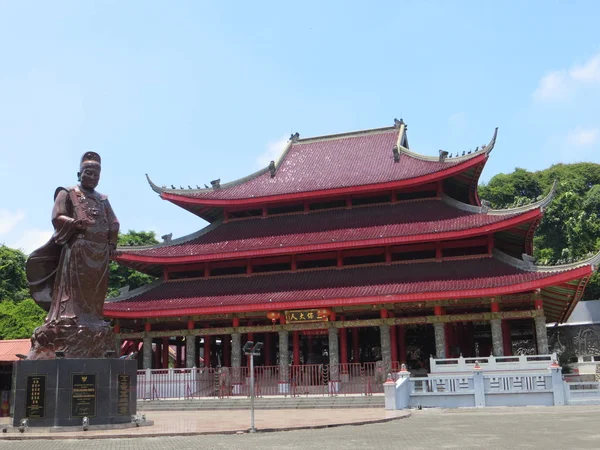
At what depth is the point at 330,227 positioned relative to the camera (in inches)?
1302

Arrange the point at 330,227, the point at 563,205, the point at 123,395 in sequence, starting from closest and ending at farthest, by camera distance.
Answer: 1. the point at 123,395
2. the point at 330,227
3. the point at 563,205

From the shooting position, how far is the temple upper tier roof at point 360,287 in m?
26.7

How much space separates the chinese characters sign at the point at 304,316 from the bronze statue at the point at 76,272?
46.7 ft

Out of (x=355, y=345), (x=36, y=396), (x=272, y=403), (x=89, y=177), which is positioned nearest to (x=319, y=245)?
(x=355, y=345)

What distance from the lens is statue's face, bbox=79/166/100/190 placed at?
1642 centimetres

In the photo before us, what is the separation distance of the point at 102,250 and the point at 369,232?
56.6ft

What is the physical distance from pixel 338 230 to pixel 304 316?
→ 5.18 meters

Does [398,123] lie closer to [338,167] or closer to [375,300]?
[338,167]

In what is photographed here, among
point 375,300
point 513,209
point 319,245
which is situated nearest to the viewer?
point 375,300

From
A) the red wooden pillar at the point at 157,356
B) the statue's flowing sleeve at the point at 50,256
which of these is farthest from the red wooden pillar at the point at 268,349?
the statue's flowing sleeve at the point at 50,256

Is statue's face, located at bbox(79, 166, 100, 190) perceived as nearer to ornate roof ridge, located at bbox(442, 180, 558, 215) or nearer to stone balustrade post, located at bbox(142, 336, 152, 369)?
stone balustrade post, located at bbox(142, 336, 152, 369)

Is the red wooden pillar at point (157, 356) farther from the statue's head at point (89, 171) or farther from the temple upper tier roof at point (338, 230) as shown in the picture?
the statue's head at point (89, 171)

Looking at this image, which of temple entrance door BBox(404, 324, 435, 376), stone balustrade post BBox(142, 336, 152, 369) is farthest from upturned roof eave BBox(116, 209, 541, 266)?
temple entrance door BBox(404, 324, 435, 376)

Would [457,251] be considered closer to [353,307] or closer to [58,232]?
[353,307]
